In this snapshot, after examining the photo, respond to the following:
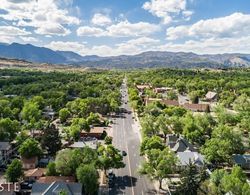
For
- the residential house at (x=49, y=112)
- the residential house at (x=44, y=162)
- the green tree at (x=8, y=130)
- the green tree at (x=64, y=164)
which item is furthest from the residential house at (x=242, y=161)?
the residential house at (x=49, y=112)

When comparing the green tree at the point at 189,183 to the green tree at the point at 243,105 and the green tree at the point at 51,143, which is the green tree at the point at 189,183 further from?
the green tree at the point at 243,105

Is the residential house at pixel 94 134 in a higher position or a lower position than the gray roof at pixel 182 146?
lower

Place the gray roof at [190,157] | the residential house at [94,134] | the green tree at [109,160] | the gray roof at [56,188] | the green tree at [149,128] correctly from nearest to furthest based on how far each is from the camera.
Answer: the gray roof at [56,188], the green tree at [109,160], the gray roof at [190,157], the green tree at [149,128], the residential house at [94,134]

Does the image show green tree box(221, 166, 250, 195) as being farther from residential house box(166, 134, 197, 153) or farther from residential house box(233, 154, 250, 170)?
residential house box(166, 134, 197, 153)

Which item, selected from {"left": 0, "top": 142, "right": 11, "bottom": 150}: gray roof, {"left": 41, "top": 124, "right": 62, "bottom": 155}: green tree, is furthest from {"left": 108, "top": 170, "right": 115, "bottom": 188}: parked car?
{"left": 0, "top": 142, "right": 11, "bottom": 150}: gray roof

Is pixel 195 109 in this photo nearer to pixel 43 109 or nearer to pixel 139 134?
pixel 139 134

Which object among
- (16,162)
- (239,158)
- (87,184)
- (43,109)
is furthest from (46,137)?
(43,109)
